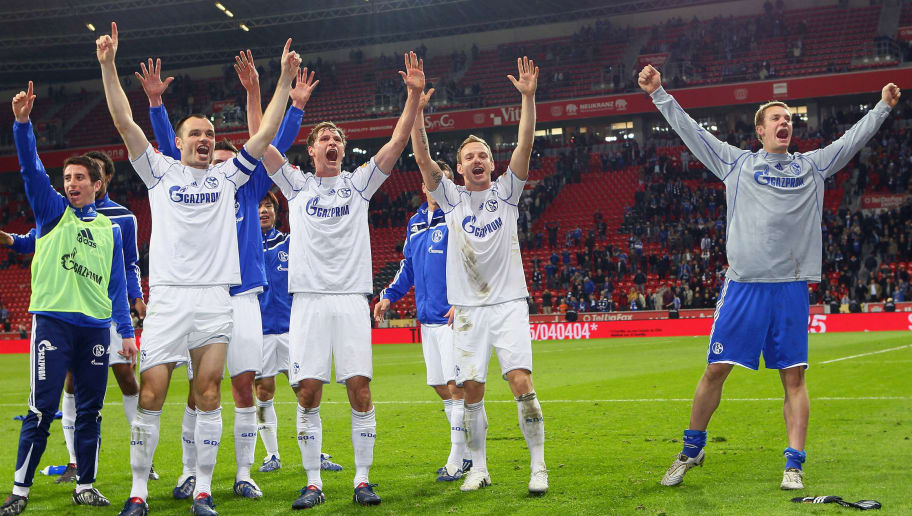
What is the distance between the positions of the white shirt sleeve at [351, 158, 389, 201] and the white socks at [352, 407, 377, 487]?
5.22 feet

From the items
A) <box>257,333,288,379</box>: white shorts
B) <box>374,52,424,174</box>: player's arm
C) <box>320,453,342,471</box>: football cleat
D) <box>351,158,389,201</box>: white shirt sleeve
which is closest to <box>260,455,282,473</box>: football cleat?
<box>320,453,342,471</box>: football cleat

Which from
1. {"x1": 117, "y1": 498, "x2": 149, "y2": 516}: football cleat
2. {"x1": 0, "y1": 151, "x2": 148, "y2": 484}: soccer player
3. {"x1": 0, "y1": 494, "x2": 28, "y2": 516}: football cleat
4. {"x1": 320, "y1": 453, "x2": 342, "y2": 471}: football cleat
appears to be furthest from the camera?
{"x1": 320, "y1": 453, "x2": 342, "y2": 471}: football cleat

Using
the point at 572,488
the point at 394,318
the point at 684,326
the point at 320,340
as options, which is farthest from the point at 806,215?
the point at 394,318

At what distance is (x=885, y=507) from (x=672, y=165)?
34799 millimetres

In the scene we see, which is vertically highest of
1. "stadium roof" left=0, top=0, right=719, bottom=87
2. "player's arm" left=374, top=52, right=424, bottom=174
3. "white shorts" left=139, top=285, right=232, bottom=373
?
"stadium roof" left=0, top=0, right=719, bottom=87

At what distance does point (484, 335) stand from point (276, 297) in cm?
248

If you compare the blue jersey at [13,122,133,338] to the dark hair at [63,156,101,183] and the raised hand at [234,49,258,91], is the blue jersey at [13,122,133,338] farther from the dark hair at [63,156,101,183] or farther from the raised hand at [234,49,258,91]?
the raised hand at [234,49,258,91]

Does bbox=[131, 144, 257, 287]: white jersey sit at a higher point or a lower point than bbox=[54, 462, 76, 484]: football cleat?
higher

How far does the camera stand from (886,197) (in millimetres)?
34906

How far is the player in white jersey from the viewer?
602 cm

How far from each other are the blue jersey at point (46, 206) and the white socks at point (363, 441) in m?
1.92

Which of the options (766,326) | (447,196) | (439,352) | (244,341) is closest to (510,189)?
(447,196)

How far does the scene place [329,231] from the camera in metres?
6.67

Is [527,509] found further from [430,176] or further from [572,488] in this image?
[430,176]
